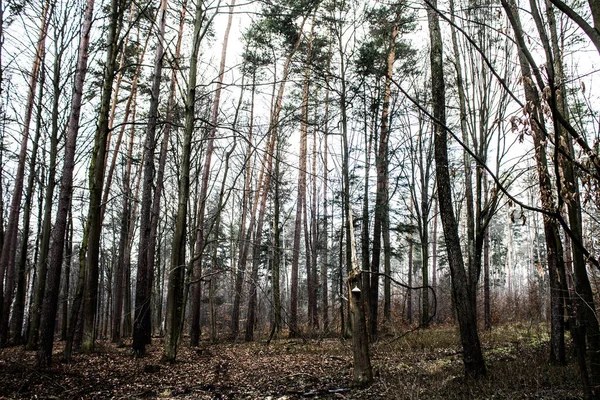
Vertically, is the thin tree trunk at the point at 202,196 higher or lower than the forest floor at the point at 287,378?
higher

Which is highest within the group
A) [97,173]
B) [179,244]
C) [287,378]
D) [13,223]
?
[97,173]

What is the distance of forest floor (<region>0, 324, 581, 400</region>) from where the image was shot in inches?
199

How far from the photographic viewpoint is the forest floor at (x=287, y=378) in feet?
16.6

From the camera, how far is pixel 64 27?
869 cm

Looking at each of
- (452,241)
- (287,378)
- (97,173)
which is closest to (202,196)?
(97,173)

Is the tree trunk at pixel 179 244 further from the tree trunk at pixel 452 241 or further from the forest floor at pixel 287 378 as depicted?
the tree trunk at pixel 452 241

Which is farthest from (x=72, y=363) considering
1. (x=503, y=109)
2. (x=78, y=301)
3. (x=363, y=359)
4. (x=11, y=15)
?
(x=503, y=109)

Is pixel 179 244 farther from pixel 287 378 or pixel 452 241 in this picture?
pixel 452 241

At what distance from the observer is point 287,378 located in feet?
22.9

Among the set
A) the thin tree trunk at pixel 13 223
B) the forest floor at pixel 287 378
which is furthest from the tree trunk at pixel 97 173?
the thin tree trunk at pixel 13 223

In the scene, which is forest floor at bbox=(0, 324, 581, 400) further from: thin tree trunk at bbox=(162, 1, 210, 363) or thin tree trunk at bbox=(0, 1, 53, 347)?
thin tree trunk at bbox=(0, 1, 53, 347)

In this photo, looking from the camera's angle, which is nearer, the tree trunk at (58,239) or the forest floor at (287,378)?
the forest floor at (287,378)

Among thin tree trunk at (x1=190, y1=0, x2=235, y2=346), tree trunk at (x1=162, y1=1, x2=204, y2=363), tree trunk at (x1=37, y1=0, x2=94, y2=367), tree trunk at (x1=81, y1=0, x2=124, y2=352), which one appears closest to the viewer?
tree trunk at (x1=37, y1=0, x2=94, y2=367)

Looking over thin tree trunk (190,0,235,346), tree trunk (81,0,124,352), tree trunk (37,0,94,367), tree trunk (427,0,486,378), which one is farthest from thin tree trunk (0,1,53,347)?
tree trunk (427,0,486,378)
